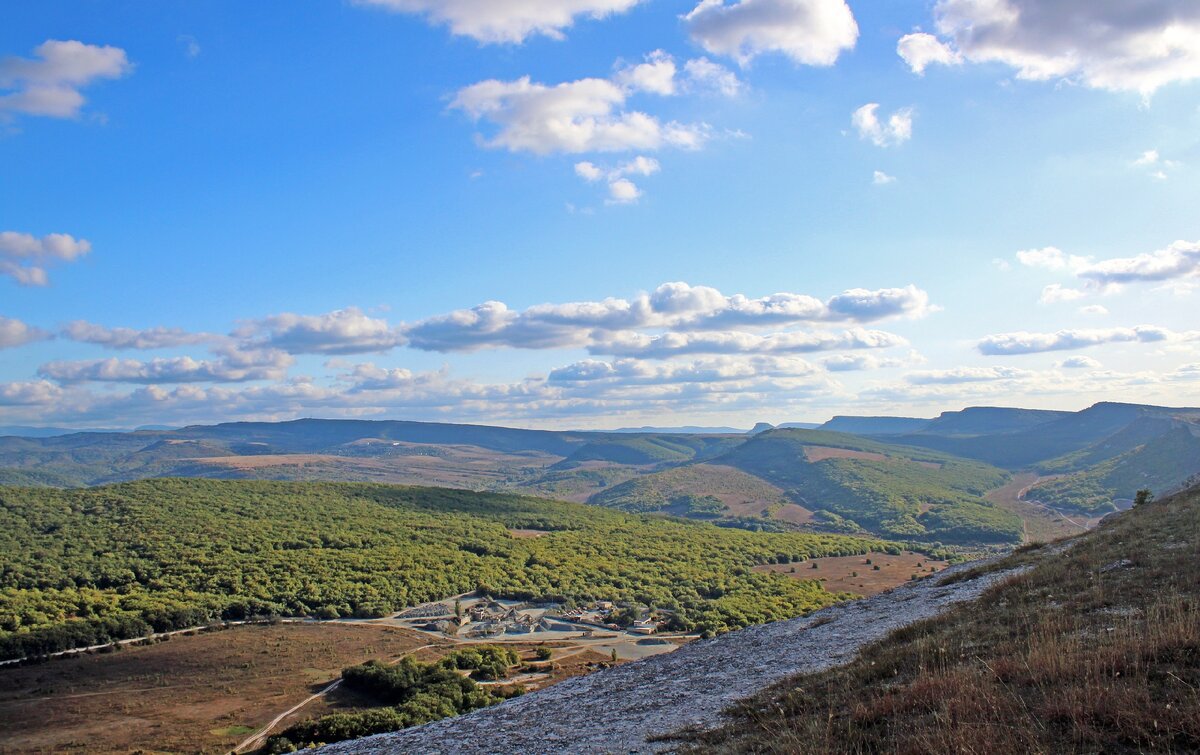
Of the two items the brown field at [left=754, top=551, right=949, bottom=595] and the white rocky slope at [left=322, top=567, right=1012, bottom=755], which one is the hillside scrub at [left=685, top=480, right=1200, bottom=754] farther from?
the brown field at [left=754, top=551, right=949, bottom=595]

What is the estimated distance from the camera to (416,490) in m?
170

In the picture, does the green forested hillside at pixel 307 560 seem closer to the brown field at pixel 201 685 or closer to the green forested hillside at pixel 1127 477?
the brown field at pixel 201 685

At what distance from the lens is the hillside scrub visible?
21.5ft

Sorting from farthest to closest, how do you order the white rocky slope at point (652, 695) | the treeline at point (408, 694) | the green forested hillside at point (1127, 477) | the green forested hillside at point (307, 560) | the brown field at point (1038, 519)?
the green forested hillside at point (1127, 477) < the brown field at point (1038, 519) < the green forested hillside at point (307, 560) < the treeline at point (408, 694) < the white rocky slope at point (652, 695)

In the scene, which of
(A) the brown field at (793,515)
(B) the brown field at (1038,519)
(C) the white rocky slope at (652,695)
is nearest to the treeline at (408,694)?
(C) the white rocky slope at (652,695)

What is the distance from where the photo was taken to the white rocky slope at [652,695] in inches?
492

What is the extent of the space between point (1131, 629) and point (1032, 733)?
6000 millimetres

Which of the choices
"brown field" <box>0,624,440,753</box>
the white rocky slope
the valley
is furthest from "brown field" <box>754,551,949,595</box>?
the white rocky slope

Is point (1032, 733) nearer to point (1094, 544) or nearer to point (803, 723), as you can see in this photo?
point (803, 723)

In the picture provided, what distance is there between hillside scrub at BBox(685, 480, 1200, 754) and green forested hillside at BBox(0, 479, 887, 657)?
4560 cm

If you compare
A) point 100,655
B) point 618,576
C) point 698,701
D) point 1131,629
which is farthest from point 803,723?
point 618,576

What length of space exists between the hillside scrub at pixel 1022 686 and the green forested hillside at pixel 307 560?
45.6 metres

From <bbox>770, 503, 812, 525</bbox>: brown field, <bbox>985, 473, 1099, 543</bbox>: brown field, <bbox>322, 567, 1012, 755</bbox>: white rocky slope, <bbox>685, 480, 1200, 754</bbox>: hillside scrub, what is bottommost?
<bbox>770, 503, 812, 525</bbox>: brown field

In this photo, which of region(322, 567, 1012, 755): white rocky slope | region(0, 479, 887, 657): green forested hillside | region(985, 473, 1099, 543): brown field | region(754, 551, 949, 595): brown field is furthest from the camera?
region(985, 473, 1099, 543): brown field
